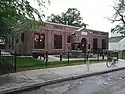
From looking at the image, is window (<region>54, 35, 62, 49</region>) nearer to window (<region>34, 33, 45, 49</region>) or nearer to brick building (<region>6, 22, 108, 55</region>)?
brick building (<region>6, 22, 108, 55</region>)

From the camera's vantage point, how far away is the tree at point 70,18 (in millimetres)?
86125

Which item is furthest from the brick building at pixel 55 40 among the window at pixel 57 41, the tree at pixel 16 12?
the tree at pixel 16 12

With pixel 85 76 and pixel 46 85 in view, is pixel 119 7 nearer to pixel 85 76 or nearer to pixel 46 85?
pixel 85 76

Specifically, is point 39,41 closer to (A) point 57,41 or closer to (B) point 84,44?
(A) point 57,41

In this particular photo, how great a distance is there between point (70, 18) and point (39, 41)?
43260mm

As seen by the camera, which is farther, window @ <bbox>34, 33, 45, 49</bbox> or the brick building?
window @ <bbox>34, 33, 45, 49</bbox>

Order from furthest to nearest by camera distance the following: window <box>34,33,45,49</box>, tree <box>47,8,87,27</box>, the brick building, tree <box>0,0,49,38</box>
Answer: tree <box>47,8,87,27</box> < window <box>34,33,45,49</box> < the brick building < tree <box>0,0,49,38</box>

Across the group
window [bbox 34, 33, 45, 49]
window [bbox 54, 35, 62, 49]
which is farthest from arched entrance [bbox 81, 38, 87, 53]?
window [bbox 34, 33, 45, 49]

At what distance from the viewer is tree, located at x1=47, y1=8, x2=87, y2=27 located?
8612 centimetres

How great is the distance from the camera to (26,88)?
10734mm

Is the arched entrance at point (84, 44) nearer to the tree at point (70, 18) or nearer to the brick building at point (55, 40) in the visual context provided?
the brick building at point (55, 40)

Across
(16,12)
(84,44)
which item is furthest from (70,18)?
(16,12)

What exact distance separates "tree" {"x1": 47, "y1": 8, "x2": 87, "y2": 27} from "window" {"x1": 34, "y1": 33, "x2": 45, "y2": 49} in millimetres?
40800

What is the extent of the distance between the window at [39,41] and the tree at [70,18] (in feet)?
134
